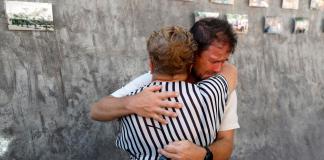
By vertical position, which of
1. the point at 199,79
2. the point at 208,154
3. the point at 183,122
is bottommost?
the point at 208,154

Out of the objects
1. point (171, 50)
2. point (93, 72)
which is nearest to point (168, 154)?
point (171, 50)

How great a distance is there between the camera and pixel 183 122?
152 cm

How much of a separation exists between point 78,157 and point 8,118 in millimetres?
517

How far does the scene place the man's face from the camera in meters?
1.76

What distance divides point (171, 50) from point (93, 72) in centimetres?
124

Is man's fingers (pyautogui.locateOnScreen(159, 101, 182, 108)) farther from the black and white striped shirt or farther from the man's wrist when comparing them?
the man's wrist

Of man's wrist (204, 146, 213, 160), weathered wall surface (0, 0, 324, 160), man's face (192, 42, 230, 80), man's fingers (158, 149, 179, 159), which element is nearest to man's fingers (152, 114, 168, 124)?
man's fingers (158, 149, 179, 159)

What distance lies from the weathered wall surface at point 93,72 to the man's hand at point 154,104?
103 centimetres

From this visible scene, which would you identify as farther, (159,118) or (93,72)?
(93,72)

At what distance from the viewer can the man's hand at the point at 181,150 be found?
151cm

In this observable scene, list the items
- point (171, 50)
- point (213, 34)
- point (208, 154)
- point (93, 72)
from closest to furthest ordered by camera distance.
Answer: point (171, 50) < point (208, 154) < point (213, 34) < point (93, 72)

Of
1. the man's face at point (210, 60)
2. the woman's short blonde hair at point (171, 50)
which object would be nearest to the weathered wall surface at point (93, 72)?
the man's face at point (210, 60)

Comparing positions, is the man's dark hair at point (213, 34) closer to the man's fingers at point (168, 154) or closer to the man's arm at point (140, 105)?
the man's arm at point (140, 105)

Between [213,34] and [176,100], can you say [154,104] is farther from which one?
[213,34]
